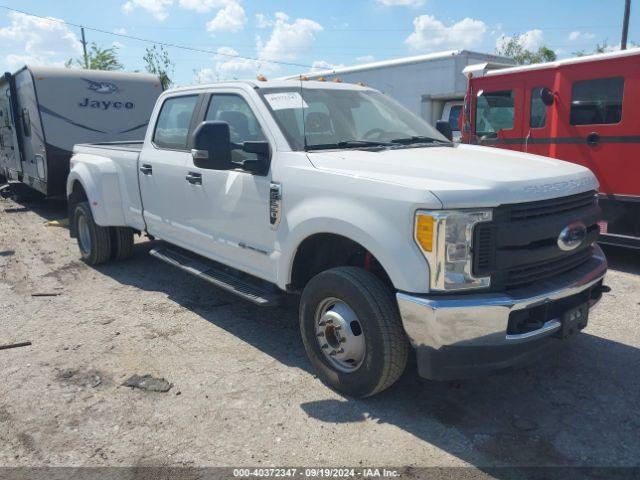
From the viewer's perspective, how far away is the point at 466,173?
3.08 m

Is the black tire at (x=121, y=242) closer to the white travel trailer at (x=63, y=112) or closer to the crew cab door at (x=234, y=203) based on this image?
the crew cab door at (x=234, y=203)

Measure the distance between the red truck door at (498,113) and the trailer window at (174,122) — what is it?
4.91m

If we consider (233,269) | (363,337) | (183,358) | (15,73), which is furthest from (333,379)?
(15,73)

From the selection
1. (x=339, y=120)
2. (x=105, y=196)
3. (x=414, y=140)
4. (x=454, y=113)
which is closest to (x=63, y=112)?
(x=105, y=196)

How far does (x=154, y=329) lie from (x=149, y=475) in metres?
2.07

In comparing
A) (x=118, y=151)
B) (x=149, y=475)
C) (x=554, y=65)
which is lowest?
(x=149, y=475)

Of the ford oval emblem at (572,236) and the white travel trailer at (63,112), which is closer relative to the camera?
the ford oval emblem at (572,236)

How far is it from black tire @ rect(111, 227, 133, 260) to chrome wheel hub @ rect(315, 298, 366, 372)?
406 centimetres

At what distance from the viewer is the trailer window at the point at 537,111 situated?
295 inches

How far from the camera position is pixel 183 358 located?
416cm

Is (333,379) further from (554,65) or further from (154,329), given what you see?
(554,65)

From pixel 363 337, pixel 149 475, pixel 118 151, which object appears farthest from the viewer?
pixel 118 151

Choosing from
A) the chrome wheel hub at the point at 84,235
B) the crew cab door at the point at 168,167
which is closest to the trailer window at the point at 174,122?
the crew cab door at the point at 168,167

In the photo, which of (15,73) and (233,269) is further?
(15,73)
